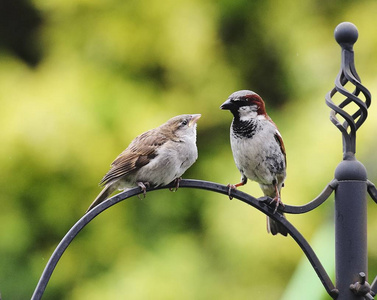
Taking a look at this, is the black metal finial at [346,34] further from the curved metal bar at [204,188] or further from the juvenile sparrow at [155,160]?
the juvenile sparrow at [155,160]

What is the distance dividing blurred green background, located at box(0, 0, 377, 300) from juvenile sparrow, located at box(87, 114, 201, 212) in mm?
1247

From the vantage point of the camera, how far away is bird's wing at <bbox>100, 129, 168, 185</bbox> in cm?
228

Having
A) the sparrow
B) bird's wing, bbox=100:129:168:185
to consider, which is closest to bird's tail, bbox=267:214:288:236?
the sparrow

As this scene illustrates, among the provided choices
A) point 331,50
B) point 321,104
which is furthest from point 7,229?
point 331,50

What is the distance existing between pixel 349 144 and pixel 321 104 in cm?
223

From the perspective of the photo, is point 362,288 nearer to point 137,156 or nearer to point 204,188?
point 204,188

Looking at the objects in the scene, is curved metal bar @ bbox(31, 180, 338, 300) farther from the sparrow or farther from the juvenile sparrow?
the sparrow

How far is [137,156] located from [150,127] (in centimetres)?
131

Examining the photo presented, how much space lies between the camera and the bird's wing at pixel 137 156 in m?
2.28

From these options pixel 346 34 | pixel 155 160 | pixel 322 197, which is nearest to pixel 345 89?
pixel 346 34

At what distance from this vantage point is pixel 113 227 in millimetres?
3793

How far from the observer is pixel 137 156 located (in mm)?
2332

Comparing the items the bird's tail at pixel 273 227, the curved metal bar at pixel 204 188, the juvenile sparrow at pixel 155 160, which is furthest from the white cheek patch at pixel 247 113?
the curved metal bar at pixel 204 188

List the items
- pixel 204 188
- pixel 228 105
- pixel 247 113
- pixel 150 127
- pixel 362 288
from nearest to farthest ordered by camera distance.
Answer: pixel 362 288 < pixel 204 188 < pixel 228 105 < pixel 247 113 < pixel 150 127
